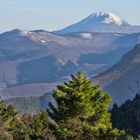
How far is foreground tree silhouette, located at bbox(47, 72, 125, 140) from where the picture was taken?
35.8 meters

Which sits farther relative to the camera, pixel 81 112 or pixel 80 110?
pixel 81 112

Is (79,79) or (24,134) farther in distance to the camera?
(24,134)

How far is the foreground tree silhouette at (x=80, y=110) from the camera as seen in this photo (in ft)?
117

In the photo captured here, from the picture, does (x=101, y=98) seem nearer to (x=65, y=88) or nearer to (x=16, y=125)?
(x=65, y=88)

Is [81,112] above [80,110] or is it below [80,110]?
below

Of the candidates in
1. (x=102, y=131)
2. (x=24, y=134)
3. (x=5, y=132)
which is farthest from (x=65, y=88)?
(x=24, y=134)

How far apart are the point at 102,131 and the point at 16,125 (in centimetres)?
4233

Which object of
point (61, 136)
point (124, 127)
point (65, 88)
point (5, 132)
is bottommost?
point (124, 127)

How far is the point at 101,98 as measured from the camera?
120 ft

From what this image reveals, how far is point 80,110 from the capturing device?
118ft

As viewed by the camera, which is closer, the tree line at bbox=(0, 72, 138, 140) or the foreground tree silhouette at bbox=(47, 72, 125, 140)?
the tree line at bbox=(0, 72, 138, 140)

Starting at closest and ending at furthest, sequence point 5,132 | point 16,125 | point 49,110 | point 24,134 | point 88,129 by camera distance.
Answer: point 88,129 → point 49,110 → point 5,132 → point 24,134 → point 16,125

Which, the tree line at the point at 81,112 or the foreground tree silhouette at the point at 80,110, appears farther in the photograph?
the foreground tree silhouette at the point at 80,110

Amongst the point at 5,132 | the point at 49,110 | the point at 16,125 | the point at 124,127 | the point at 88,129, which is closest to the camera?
the point at 88,129
